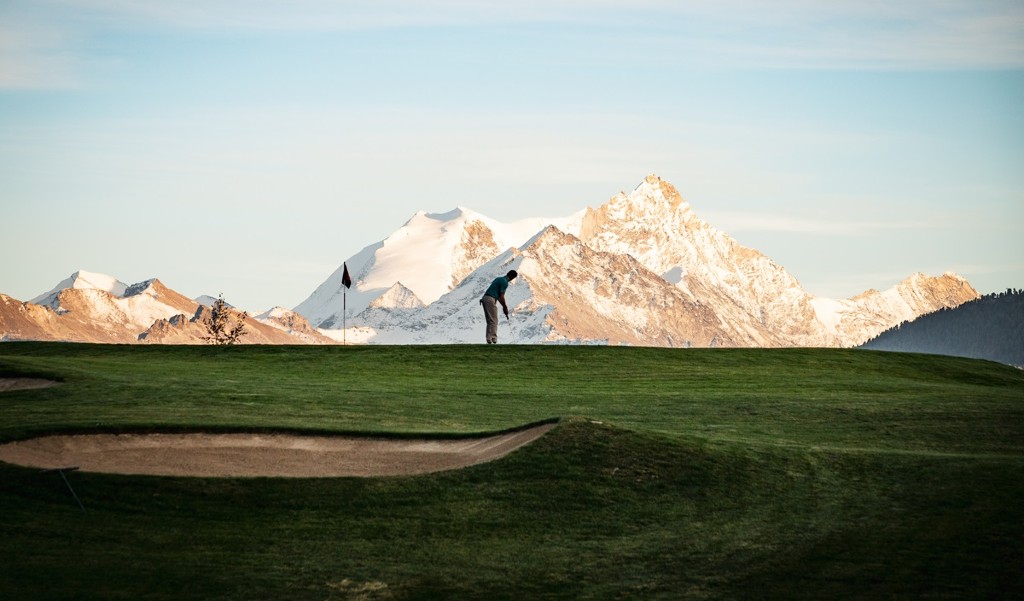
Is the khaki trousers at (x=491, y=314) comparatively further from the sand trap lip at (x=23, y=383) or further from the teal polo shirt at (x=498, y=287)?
the sand trap lip at (x=23, y=383)

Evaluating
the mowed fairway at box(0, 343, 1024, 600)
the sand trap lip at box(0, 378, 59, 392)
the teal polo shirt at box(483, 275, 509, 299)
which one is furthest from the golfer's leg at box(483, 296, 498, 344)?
the sand trap lip at box(0, 378, 59, 392)

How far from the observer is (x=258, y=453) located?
88.2 feet

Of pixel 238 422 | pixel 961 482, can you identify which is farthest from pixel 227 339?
pixel 961 482

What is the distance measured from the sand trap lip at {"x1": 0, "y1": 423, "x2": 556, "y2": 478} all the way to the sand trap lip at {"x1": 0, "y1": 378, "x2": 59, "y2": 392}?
9.29 meters

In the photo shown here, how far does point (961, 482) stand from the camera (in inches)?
932

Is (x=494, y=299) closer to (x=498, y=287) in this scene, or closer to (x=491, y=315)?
(x=498, y=287)

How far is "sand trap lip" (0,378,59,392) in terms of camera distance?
35625 mm

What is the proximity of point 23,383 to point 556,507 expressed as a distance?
18957 mm

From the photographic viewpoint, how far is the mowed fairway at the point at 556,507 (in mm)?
19516

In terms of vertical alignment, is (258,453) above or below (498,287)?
below

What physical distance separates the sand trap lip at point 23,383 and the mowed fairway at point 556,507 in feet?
5.55

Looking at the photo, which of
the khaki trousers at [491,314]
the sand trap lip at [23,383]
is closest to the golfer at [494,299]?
the khaki trousers at [491,314]

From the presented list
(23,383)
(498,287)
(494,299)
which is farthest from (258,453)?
(494,299)

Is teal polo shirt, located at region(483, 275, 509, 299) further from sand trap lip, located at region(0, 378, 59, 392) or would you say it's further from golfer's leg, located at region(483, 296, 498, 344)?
sand trap lip, located at region(0, 378, 59, 392)
